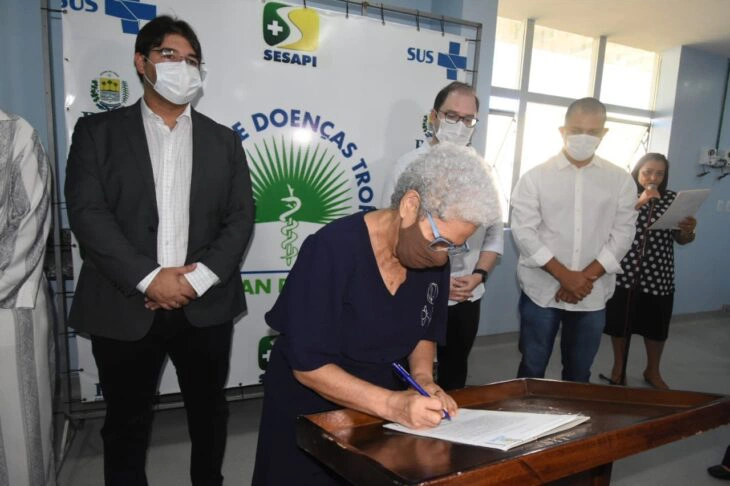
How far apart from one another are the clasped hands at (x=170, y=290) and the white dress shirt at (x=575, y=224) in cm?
149

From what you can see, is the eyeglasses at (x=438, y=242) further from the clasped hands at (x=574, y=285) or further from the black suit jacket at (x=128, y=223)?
the clasped hands at (x=574, y=285)

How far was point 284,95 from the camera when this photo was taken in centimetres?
244

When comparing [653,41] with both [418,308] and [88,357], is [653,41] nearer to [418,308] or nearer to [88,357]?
[418,308]

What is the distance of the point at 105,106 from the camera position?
2141 millimetres

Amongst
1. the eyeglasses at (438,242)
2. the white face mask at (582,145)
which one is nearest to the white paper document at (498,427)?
the eyeglasses at (438,242)

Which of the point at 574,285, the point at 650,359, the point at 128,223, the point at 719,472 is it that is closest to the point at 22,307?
the point at 128,223

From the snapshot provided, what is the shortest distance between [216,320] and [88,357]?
0.98m

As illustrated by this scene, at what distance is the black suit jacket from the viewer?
1.54m

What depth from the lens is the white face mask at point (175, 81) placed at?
1.67 m

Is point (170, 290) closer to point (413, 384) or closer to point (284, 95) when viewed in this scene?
point (413, 384)

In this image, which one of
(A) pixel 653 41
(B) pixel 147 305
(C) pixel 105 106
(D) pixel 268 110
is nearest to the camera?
(B) pixel 147 305

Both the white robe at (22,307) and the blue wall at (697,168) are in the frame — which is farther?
the blue wall at (697,168)

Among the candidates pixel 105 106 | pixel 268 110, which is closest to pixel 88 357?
pixel 105 106

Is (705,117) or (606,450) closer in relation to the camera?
(606,450)
